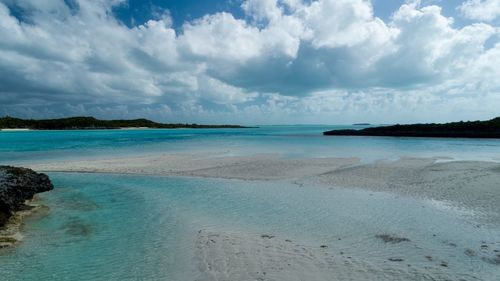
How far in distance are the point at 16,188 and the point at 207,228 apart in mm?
9336

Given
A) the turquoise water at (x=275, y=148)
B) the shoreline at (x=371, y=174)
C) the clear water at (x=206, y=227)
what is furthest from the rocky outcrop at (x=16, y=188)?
the turquoise water at (x=275, y=148)

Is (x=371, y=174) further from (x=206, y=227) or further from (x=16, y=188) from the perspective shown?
(x=16, y=188)

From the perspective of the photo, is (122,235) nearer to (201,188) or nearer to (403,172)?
(201,188)

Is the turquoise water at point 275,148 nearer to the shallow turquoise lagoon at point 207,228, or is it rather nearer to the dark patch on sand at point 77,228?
the shallow turquoise lagoon at point 207,228

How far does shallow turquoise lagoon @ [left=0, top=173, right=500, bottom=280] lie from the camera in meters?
7.51

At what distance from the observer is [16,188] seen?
535 inches

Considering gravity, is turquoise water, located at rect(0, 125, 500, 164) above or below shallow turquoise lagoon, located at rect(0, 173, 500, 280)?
above

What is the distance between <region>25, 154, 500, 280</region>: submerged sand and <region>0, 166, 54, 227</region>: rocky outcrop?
6.76 m

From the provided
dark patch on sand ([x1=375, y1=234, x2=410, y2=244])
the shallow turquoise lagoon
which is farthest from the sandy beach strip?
dark patch on sand ([x1=375, y1=234, x2=410, y2=244])

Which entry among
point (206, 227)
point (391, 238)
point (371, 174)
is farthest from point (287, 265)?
point (371, 174)

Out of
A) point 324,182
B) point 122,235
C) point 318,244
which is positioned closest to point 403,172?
point 324,182

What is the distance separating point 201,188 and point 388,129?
76434 millimetres

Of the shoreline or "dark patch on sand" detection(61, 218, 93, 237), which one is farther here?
the shoreline

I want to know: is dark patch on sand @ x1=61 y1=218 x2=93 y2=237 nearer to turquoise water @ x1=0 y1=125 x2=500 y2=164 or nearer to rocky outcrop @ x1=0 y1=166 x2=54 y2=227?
rocky outcrop @ x1=0 y1=166 x2=54 y2=227
